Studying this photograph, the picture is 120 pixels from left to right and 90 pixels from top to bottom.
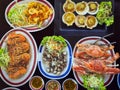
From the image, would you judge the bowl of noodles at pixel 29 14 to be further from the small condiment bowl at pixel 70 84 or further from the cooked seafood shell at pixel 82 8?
the small condiment bowl at pixel 70 84

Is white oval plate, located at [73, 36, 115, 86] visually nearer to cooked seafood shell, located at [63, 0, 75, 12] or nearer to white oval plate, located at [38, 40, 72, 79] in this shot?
white oval plate, located at [38, 40, 72, 79]

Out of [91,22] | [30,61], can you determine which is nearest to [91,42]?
[91,22]

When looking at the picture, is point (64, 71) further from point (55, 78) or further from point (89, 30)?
point (89, 30)

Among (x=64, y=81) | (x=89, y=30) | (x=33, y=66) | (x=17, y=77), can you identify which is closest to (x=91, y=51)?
(x=89, y=30)

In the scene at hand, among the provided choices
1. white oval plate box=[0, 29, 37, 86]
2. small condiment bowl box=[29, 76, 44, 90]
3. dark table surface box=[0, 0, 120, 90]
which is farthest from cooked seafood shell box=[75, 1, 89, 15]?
small condiment bowl box=[29, 76, 44, 90]

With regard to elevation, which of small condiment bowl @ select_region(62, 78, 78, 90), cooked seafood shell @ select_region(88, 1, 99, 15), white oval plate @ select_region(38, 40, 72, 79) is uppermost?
cooked seafood shell @ select_region(88, 1, 99, 15)

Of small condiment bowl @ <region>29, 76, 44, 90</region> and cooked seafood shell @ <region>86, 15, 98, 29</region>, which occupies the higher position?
cooked seafood shell @ <region>86, 15, 98, 29</region>
